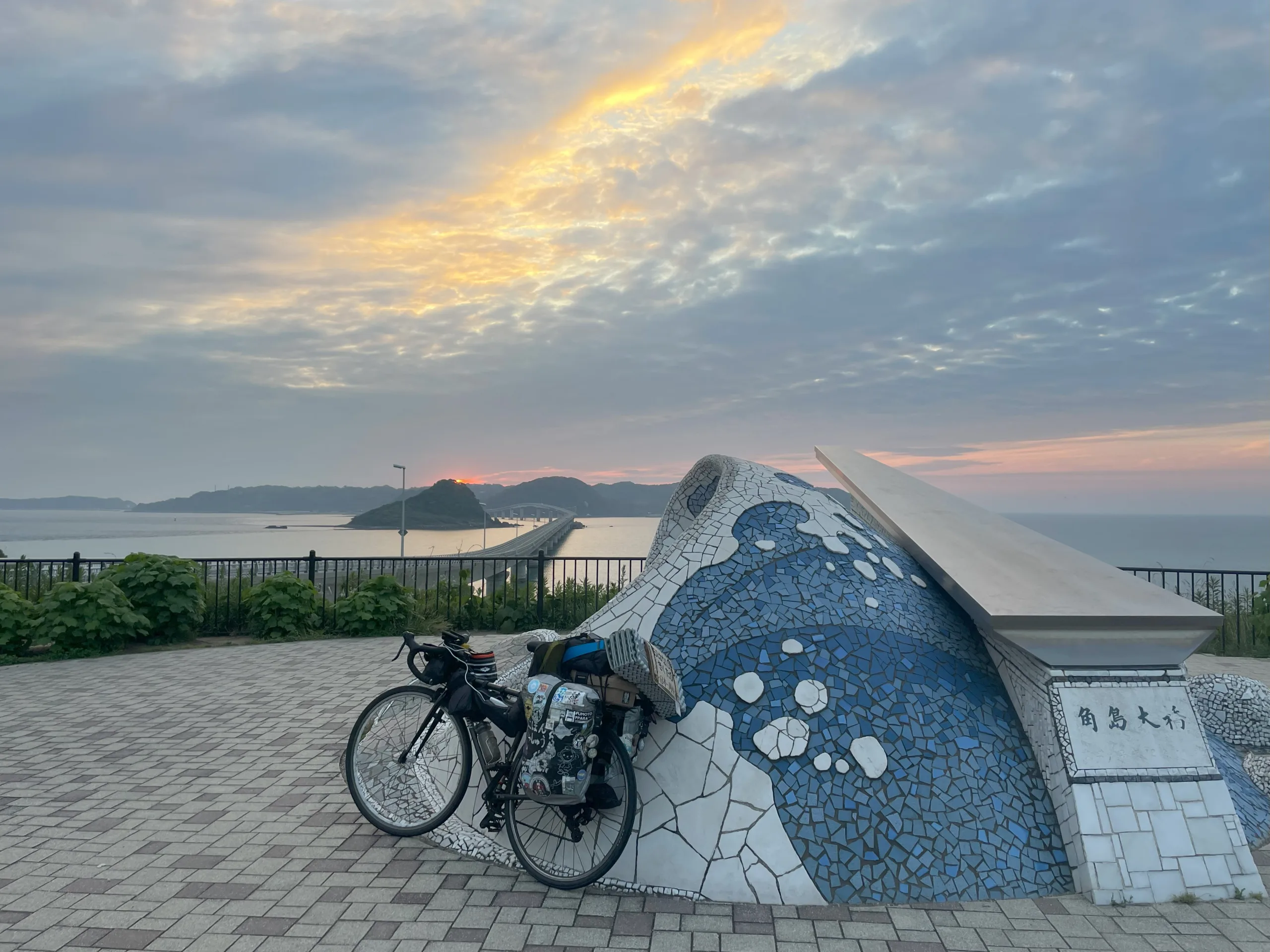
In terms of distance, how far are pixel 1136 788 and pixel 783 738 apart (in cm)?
163

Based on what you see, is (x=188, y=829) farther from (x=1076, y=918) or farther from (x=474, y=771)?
(x=1076, y=918)

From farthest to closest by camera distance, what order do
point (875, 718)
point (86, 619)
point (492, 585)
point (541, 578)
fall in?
point (492, 585) < point (541, 578) < point (86, 619) < point (875, 718)

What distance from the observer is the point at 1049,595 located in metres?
4.24

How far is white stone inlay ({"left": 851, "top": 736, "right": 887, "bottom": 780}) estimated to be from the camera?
390 centimetres

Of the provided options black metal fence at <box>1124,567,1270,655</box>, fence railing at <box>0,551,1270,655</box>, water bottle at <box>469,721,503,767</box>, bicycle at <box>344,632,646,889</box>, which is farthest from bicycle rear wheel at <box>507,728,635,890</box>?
black metal fence at <box>1124,567,1270,655</box>

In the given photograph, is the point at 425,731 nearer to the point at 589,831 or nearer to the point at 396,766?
the point at 396,766

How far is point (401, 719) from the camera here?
458 centimetres

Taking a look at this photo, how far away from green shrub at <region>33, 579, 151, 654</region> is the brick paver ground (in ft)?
14.9

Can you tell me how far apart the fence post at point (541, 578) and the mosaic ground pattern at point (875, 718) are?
7.94 m

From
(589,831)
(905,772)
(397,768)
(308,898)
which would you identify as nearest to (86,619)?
(397,768)

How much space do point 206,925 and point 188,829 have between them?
4.30ft

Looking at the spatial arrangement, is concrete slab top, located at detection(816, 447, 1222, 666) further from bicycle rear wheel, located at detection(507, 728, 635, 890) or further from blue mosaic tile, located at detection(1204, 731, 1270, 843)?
bicycle rear wheel, located at detection(507, 728, 635, 890)

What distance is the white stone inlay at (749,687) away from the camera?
413 cm

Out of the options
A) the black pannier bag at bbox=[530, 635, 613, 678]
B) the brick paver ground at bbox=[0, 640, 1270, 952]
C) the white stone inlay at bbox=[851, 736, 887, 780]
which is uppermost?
the black pannier bag at bbox=[530, 635, 613, 678]
